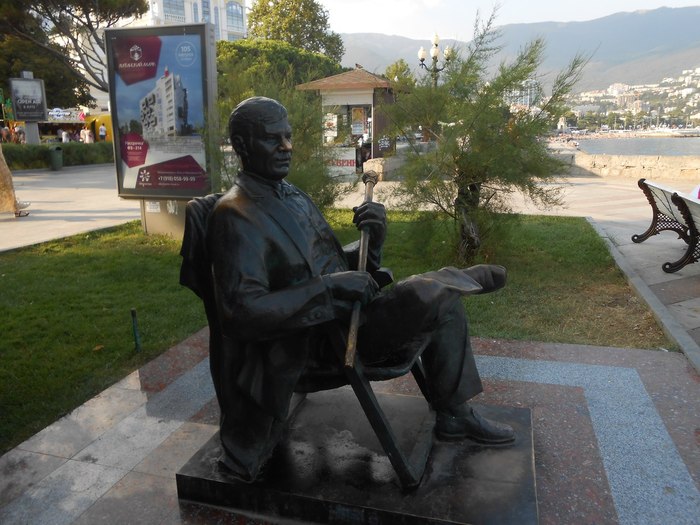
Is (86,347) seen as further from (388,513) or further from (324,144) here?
(324,144)

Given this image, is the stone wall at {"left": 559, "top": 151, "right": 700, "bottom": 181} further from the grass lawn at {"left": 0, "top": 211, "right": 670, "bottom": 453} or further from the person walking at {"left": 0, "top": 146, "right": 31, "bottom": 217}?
the person walking at {"left": 0, "top": 146, "right": 31, "bottom": 217}

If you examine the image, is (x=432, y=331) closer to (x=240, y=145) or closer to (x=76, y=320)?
(x=240, y=145)

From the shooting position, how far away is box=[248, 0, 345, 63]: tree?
40312mm

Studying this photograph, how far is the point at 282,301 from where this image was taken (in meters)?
2.08

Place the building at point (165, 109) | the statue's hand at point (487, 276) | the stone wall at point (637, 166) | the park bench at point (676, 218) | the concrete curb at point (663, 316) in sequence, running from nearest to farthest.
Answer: the statue's hand at point (487, 276) < the concrete curb at point (663, 316) < the park bench at point (676, 218) < the building at point (165, 109) < the stone wall at point (637, 166)

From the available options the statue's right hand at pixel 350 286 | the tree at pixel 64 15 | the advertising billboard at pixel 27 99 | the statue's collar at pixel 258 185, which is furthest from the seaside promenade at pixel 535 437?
the advertising billboard at pixel 27 99

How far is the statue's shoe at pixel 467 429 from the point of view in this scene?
2.69m

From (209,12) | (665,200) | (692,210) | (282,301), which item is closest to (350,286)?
(282,301)

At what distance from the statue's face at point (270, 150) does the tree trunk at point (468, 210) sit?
5.04 m

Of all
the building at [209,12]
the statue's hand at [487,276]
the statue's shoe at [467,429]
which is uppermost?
the building at [209,12]

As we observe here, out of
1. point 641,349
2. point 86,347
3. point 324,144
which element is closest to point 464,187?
point 324,144

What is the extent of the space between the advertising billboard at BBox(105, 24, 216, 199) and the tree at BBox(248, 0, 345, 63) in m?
34.2

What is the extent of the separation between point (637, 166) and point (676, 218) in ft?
35.7

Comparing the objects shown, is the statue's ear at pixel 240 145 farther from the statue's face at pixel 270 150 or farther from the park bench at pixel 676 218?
the park bench at pixel 676 218
